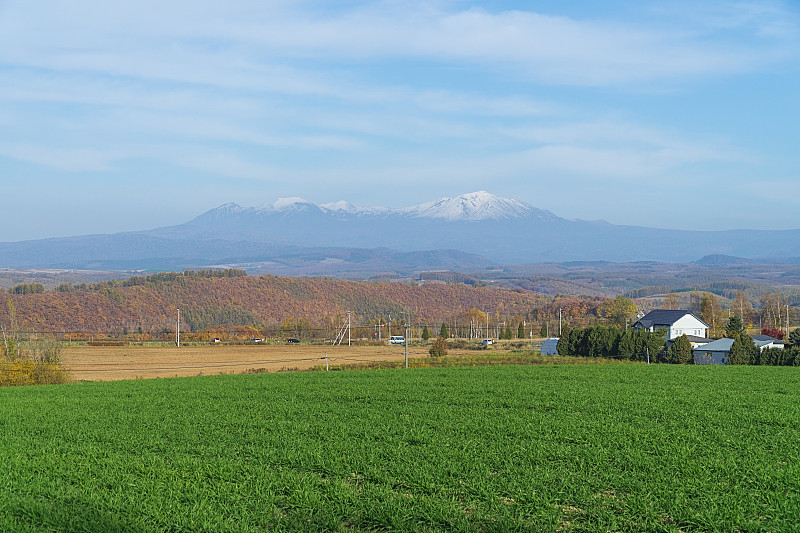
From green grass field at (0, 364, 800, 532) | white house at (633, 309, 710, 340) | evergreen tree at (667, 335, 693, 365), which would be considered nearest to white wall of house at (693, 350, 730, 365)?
evergreen tree at (667, 335, 693, 365)

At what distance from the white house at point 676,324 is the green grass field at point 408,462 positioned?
1645 inches

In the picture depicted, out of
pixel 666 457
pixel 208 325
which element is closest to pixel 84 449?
pixel 666 457

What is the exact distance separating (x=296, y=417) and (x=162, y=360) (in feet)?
125

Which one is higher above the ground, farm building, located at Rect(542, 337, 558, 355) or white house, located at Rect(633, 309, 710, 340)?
white house, located at Rect(633, 309, 710, 340)

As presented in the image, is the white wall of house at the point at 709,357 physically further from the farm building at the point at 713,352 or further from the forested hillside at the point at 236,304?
the forested hillside at the point at 236,304

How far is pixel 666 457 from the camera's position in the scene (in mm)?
11031

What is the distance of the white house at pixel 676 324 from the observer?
59.4m

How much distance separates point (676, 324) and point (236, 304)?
79.7 m

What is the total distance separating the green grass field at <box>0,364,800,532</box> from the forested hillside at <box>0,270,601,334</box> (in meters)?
78.5

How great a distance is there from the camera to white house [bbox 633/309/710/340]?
195 feet

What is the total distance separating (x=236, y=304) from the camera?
119688 millimetres

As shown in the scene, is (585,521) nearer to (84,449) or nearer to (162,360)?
(84,449)

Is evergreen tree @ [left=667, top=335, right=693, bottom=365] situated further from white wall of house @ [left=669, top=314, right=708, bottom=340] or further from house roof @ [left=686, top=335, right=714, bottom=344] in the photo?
white wall of house @ [left=669, top=314, right=708, bottom=340]

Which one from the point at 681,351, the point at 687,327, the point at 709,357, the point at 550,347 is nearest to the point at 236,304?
the point at 550,347
